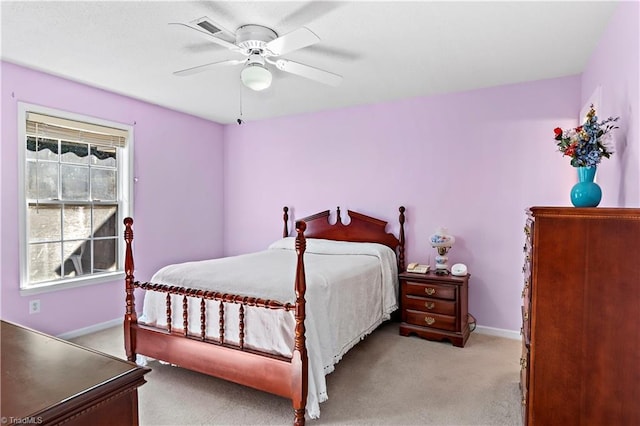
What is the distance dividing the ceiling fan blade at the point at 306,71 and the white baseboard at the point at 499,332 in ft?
9.30

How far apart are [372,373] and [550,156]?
8.35 feet

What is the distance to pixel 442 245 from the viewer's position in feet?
11.5

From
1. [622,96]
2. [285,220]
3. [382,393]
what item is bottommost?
[382,393]

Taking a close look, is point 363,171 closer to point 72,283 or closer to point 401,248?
point 401,248

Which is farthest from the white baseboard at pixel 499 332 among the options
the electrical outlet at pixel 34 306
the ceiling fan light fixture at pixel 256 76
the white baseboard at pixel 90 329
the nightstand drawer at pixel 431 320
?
the electrical outlet at pixel 34 306

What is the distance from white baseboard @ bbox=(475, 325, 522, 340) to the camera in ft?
11.4

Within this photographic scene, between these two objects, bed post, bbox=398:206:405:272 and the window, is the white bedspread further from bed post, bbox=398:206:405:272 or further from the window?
the window

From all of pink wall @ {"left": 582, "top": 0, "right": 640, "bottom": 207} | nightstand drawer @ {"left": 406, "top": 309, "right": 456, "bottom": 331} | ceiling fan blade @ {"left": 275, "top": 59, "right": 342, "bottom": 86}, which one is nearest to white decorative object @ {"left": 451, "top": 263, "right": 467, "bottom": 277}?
nightstand drawer @ {"left": 406, "top": 309, "right": 456, "bottom": 331}

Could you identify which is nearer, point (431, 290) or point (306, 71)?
point (306, 71)

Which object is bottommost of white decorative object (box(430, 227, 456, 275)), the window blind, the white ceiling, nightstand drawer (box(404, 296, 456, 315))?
nightstand drawer (box(404, 296, 456, 315))

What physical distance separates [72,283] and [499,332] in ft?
13.9

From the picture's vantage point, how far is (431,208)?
3852 mm

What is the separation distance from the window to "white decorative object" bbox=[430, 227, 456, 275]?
3.33m

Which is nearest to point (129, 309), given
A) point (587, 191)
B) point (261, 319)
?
point (261, 319)
